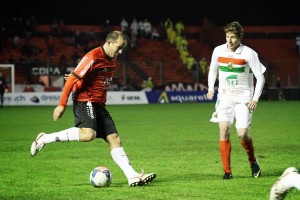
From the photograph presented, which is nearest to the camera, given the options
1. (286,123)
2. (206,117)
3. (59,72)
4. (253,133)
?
(253,133)

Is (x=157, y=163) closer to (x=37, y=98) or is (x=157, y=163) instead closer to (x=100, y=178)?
(x=100, y=178)

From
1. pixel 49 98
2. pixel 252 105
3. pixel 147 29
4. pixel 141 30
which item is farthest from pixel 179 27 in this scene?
pixel 252 105

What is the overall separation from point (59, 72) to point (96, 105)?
95.1 feet

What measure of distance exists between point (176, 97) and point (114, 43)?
30.0m

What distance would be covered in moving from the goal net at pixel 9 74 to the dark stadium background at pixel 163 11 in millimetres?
9600

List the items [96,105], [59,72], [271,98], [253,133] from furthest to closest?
[271,98] → [59,72] → [253,133] → [96,105]

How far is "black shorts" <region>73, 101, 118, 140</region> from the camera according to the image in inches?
352

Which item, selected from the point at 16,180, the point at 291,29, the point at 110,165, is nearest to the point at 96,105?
the point at 16,180

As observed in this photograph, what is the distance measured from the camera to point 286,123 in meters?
21.1

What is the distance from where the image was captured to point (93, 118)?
29.3 feet

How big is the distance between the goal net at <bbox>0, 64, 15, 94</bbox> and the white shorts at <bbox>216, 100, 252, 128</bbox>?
2723 cm

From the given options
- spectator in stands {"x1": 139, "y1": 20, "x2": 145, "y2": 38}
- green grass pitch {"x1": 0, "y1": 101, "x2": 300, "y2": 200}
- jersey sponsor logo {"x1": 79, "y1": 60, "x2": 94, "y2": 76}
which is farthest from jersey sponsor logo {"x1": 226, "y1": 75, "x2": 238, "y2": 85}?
spectator in stands {"x1": 139, "y1": 20, "x2": 145, "y2": 38}

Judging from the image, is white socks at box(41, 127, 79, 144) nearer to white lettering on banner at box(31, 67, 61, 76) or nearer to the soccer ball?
the soccer ball

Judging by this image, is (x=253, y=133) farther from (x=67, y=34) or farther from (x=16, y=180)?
(x=67, y=34)
